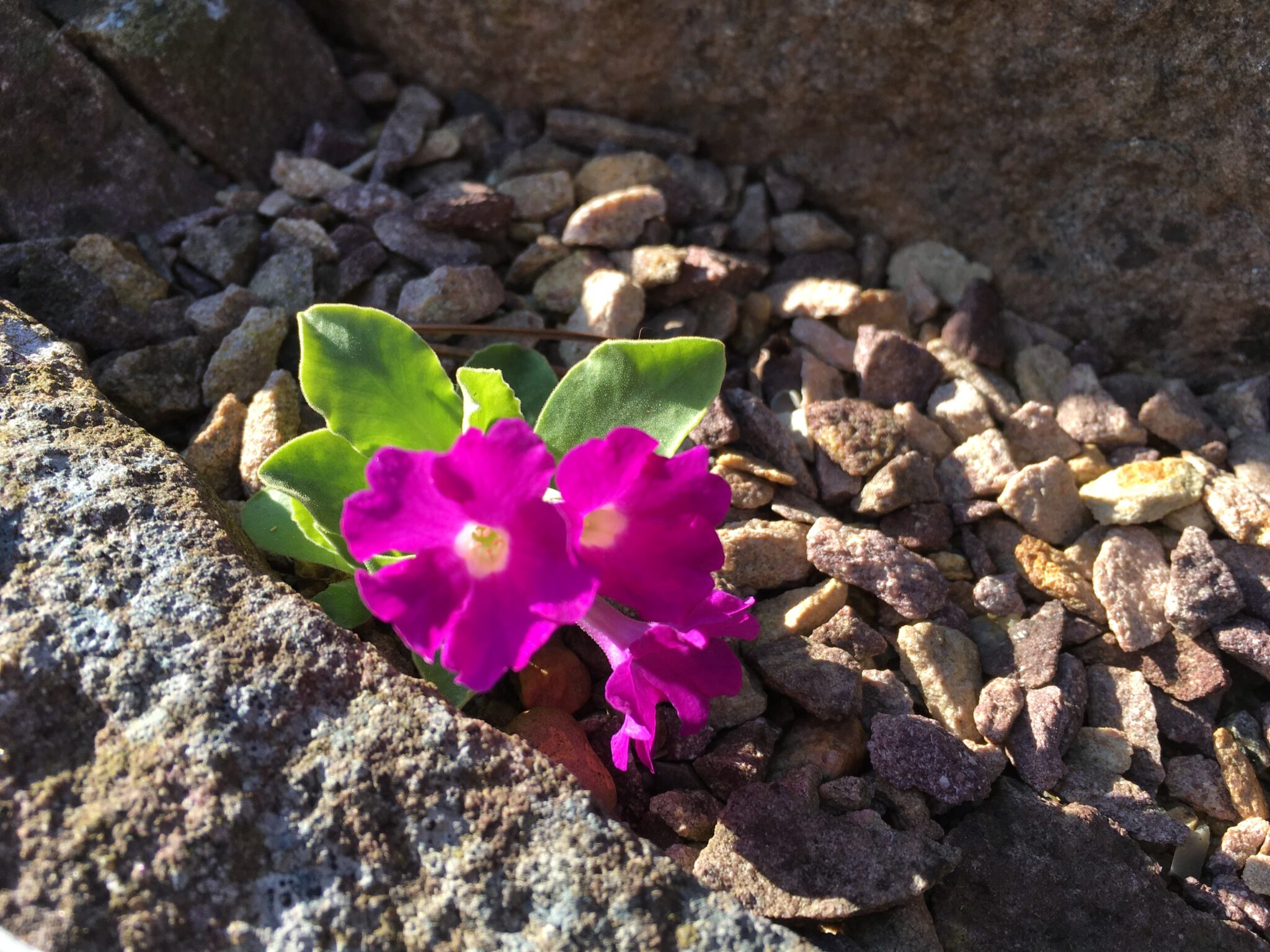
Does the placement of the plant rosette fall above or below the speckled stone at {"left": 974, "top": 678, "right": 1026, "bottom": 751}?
above

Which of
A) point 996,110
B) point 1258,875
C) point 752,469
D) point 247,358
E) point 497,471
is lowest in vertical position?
point 1258,875

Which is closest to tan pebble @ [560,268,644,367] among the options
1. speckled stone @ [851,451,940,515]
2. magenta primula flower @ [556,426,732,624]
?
speckled stone @ [851,451,940,515]

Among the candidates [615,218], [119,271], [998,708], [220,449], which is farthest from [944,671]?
[119,271]

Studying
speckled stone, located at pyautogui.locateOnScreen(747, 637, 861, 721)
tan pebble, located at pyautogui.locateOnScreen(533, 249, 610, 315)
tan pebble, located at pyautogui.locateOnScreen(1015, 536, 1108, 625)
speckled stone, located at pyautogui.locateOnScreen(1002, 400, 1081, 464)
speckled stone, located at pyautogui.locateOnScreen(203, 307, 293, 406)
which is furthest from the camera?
tan pebble, located at pyautogui.locateOnScreen(533, 249, 610, 315)

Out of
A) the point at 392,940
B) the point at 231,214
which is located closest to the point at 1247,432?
the point at 392,940

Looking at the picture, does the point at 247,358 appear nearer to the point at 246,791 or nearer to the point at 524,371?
the point at 524,371

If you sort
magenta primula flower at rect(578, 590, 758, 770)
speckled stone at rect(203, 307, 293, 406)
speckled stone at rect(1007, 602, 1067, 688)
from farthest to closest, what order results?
speckled stone at rect(203, 307, 293, 406) → speckled stone at rect(1007, 602, 1067, 688) → magenta primula flower at rect(578, 590, 758, 770)

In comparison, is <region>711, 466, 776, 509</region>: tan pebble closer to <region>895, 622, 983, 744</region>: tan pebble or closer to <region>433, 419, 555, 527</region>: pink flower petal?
<region>895, 622, 983, 744</region>: tan pebble
